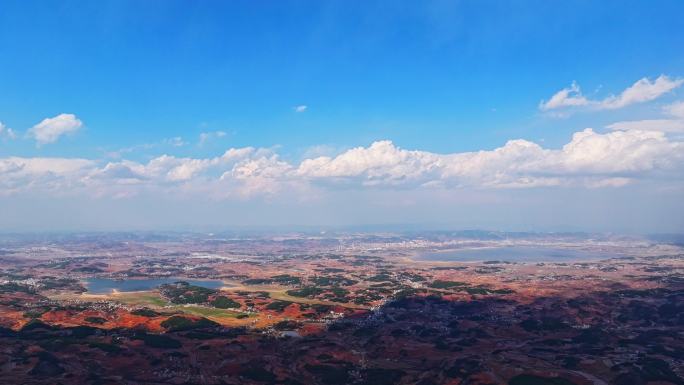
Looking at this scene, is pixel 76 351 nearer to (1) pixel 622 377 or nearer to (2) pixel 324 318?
(2) pixel 324 318

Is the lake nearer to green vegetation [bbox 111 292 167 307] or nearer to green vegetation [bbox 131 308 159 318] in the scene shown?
green vegetation [bbox 111 292 167 307]

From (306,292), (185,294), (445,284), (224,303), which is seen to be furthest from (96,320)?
(445,284)

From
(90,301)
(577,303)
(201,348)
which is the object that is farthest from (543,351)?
(90,301)

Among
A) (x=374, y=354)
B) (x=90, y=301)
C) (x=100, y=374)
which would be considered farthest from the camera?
(x=90, y=301)

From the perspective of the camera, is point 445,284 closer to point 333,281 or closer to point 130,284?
point 333,281

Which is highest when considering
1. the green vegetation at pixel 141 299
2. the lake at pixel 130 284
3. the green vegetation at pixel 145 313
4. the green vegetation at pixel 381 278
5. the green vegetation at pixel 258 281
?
the green vegetation at pixel 145 313

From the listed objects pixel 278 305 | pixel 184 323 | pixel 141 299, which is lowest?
pixel 141 299

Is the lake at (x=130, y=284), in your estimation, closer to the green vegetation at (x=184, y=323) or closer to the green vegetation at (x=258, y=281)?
the green vegetation at (x=258, y=281)

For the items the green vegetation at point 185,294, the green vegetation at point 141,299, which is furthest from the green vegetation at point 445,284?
the green vegetation at point 141,299
